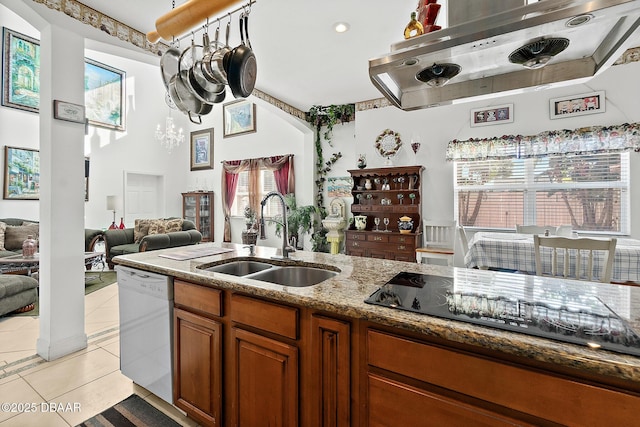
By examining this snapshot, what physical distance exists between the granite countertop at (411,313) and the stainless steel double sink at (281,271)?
0.13 ft

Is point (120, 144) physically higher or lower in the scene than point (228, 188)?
higher

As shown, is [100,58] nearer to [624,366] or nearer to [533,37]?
[533,37]

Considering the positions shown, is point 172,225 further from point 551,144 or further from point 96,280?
point 551,144

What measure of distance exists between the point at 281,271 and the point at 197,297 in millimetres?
479

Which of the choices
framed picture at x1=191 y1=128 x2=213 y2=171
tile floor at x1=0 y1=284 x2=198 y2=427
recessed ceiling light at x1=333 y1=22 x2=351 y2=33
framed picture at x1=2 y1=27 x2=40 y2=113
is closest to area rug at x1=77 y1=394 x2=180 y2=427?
tile floor at x1=0 y1=284 x2=198 y2=427

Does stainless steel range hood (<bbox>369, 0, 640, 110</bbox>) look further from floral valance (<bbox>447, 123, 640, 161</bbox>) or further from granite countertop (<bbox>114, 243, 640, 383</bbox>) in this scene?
floral valance (<bbox>447, 123, 640, 161</bbox>)

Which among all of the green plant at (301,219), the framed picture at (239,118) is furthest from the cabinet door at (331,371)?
the framed picture at (239,118)

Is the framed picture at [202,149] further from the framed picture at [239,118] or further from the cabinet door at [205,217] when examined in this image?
the cabinet door at [205,217]

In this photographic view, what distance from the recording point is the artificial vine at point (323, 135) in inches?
218

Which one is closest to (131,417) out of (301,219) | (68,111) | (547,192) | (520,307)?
(520,307)

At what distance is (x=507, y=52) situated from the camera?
128cm

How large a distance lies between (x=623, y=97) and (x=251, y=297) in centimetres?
461

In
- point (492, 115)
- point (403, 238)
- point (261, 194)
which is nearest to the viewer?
point (492, 115)

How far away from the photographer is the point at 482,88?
1.57 meters
